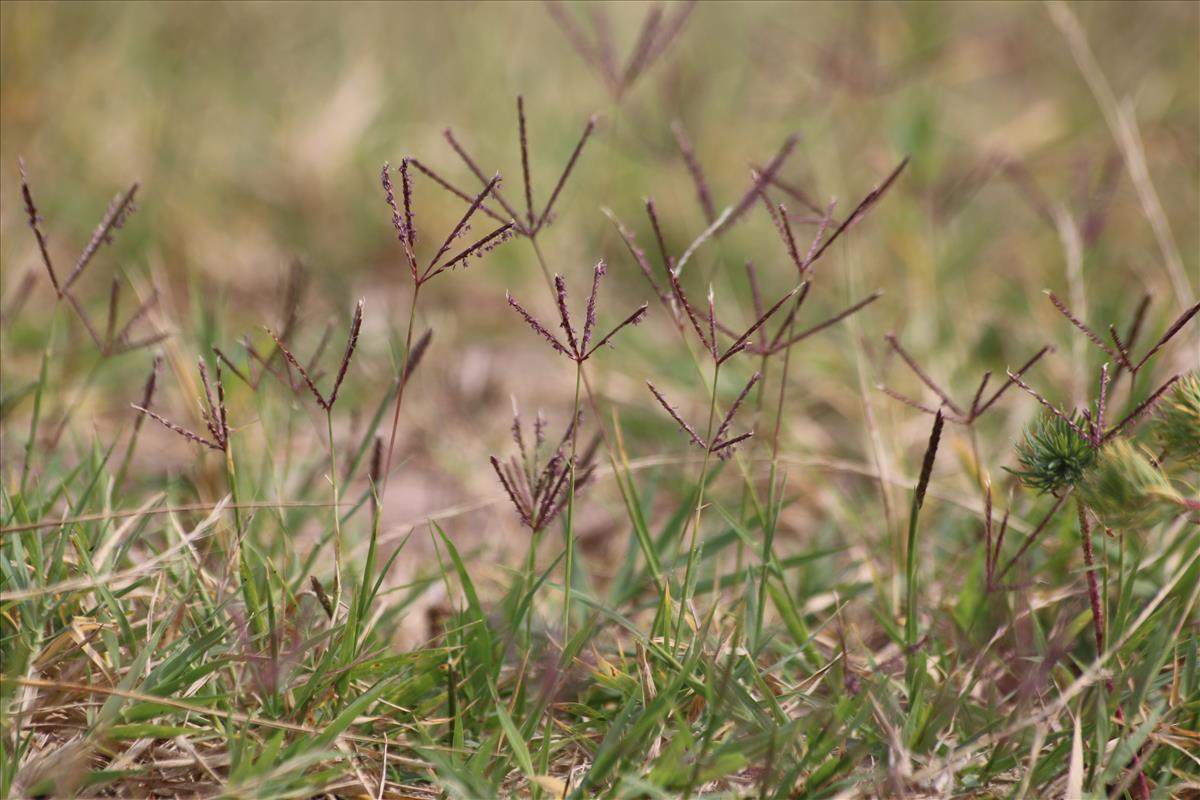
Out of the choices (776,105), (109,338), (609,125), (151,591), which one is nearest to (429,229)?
(609,125)

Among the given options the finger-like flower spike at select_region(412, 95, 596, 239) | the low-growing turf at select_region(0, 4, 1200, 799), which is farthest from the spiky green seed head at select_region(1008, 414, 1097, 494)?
the finger-like flower spike at select_region(412, 95, 596, 239)

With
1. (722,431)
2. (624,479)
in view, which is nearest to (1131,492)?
(722,431)

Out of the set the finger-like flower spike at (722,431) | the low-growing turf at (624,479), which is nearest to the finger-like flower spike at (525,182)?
the low-growing turf at (624,479)

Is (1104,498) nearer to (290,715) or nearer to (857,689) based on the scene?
(857,689)

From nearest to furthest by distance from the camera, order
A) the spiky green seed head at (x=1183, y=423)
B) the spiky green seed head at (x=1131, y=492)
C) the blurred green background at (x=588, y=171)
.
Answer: the spiky green seed head at (x=1131, y=492) < the spiky green seed head at (x=1183, y=423) < the blurred green background at (x=588, y=171)

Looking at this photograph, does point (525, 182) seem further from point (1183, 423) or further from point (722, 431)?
point (1183, 423)

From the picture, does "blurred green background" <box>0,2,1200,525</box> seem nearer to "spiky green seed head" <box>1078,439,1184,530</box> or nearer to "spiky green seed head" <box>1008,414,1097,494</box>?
"spiky green seed head" <box>1008,414,1097,494</box>

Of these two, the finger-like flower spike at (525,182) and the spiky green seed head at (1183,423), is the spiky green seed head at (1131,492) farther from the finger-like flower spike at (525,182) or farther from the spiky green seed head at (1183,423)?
the finger-like flower spike at (525,182)

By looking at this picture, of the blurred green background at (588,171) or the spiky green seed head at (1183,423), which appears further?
the blurred green background at (588,171)
